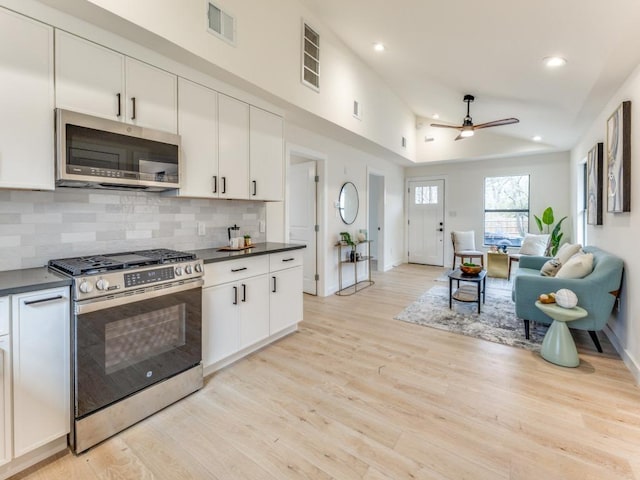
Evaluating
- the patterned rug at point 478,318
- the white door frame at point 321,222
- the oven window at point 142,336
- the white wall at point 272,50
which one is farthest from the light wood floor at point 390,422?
the white wall at point 272,50

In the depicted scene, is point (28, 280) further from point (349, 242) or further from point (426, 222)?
point (426, 222)

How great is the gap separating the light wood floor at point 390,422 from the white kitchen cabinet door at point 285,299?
26 centimetres

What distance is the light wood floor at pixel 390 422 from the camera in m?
1.59

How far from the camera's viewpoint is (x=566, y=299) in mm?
2635

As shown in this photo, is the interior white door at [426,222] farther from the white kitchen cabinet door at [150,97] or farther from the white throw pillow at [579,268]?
the white kitchen cabinet door at [150,97]

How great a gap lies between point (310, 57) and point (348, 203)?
93.8 inches

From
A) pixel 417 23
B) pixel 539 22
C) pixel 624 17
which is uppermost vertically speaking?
pixel 417 23

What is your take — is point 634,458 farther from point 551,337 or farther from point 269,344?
point 269,344

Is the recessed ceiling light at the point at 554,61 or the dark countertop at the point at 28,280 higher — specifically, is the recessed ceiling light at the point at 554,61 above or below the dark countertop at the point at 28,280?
above

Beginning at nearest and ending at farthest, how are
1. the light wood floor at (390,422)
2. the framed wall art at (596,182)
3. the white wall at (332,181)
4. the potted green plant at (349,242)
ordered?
1. the light wood floor at (390,422)
2. the framed wall art at (596,182)
3. the white wall at (332,181)
4. the potted green plant at (349,242)

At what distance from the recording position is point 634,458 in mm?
1641

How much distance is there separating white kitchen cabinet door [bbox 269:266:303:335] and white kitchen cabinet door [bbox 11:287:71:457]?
5.21 ft

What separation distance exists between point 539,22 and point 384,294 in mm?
3637

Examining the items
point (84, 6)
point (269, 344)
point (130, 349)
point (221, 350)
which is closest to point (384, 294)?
point (269, 344)
